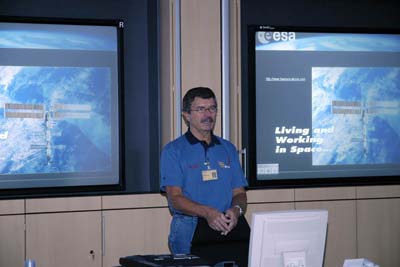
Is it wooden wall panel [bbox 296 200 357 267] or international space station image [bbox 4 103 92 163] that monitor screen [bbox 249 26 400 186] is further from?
international space station image [bbox 4 103 92 163]

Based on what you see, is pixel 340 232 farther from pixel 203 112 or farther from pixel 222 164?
pixel 203 112

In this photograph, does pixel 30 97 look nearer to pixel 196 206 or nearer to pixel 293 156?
pixel 196 206

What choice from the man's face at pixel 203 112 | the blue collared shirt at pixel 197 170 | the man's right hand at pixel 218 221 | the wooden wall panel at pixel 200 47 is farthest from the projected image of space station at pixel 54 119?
the man's right hand at pixel 218 221

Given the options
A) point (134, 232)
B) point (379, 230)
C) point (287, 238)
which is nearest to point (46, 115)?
point (134, 232)

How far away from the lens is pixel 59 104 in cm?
538

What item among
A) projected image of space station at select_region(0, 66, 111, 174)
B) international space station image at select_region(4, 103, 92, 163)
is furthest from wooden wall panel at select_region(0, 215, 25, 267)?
international space station image at select_region(4, 103, 92, 163)

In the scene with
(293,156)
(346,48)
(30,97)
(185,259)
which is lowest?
→ (185,259)

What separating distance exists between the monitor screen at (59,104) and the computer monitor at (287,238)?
246cm

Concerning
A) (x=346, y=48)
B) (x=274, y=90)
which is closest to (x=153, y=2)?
(x=274, y=90)

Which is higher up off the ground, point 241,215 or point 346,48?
point 346,48

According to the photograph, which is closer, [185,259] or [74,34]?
[185,259]

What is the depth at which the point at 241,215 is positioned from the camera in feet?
14.7

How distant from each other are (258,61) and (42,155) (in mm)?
1806

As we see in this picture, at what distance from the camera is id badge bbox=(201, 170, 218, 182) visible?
15.2 feet
